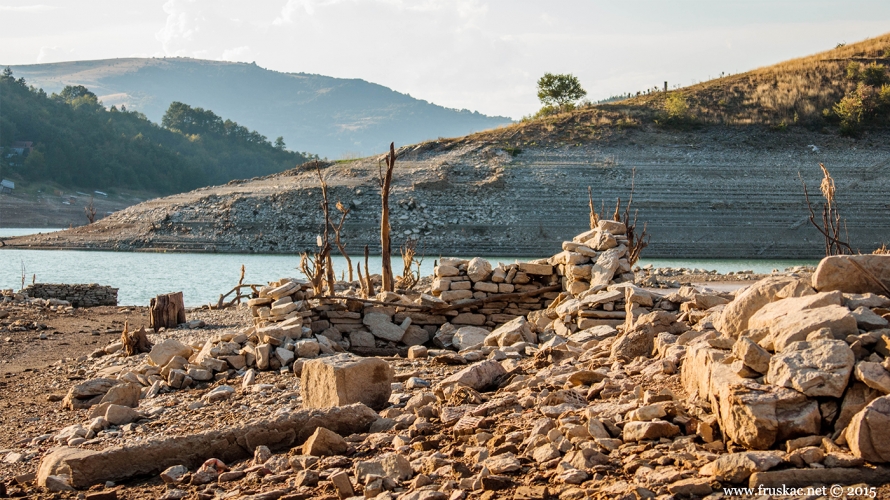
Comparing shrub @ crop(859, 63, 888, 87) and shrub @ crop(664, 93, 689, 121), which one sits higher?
shrub @ crop(859, 63, 888, 87)

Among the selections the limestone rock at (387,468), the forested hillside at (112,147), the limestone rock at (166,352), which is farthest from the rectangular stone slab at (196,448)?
the forested hillside at (112,147)

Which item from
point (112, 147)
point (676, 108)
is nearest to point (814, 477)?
point (676, 108)

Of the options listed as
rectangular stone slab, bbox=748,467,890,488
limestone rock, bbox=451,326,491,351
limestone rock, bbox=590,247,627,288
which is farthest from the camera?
limestone rock, bbox=590,247,627,288

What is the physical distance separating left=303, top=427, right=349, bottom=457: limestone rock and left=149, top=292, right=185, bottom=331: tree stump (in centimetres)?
949

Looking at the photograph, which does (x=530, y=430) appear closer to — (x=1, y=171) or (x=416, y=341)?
(x=416, y=341)

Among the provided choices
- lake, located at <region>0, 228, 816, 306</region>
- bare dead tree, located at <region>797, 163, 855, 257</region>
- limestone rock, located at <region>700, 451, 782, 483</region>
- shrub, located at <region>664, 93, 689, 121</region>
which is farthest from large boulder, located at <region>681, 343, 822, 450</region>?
shrub, located at <region>664, 93, 689, 121</region>

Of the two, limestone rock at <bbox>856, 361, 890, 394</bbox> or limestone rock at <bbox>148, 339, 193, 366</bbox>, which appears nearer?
limestone rock at <bbox>856, 361, 890, 394</bbox>

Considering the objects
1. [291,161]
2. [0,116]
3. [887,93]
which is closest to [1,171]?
[0,116]

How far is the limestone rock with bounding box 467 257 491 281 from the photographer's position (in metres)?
10.5

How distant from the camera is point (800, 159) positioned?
45.3 metres

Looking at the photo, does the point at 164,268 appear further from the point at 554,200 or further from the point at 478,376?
the point at 478,376

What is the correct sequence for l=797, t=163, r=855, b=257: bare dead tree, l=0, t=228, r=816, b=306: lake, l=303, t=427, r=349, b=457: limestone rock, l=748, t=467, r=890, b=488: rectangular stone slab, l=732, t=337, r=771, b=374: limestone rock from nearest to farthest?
l=748, t=467, r=890, b=488: rectangular stone slab, l=732, t=337, r=771, b=374: limestone rock, l=303, t=427, r=349, b=457: limestone rock, l=797, t=163, r=855, b=257: bare dead tree, l=0, t=228, r=816, b=306: lake

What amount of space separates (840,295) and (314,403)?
11.7 ft

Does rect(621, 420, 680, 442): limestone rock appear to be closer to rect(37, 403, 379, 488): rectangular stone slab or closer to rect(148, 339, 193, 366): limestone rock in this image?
rect(37, 403, 379, 488): rectangular stone slab
